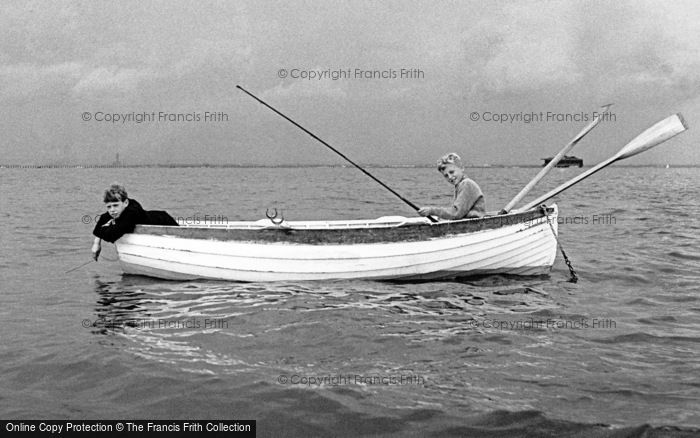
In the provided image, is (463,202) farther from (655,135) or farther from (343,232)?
(655,135)

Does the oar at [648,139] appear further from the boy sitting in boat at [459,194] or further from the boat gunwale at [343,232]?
the boat gunwale at [343,232]

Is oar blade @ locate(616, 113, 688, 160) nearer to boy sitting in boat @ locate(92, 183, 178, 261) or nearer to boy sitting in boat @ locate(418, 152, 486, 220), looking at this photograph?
boy sitting in boat @ locate(418, 152, 486, 220)

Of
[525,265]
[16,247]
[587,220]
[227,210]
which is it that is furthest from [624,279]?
[227,210]

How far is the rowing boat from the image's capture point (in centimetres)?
1020

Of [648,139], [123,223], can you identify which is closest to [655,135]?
[648,139]

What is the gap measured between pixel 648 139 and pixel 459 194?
13.8 feet

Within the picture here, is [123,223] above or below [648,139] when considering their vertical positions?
below

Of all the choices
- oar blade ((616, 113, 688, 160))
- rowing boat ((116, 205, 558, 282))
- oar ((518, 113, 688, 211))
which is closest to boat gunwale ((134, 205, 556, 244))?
rowing boat ((116, 205, 558, 282))

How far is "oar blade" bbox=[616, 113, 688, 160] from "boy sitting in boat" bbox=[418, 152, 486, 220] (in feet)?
10.8

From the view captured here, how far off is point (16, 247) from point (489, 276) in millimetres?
12033

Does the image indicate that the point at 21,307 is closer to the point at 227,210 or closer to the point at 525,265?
the point at 525,265

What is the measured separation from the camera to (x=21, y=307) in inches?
365

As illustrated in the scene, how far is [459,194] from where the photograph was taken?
1070 centimetres

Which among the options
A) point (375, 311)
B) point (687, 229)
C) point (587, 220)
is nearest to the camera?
point (375, 311)
